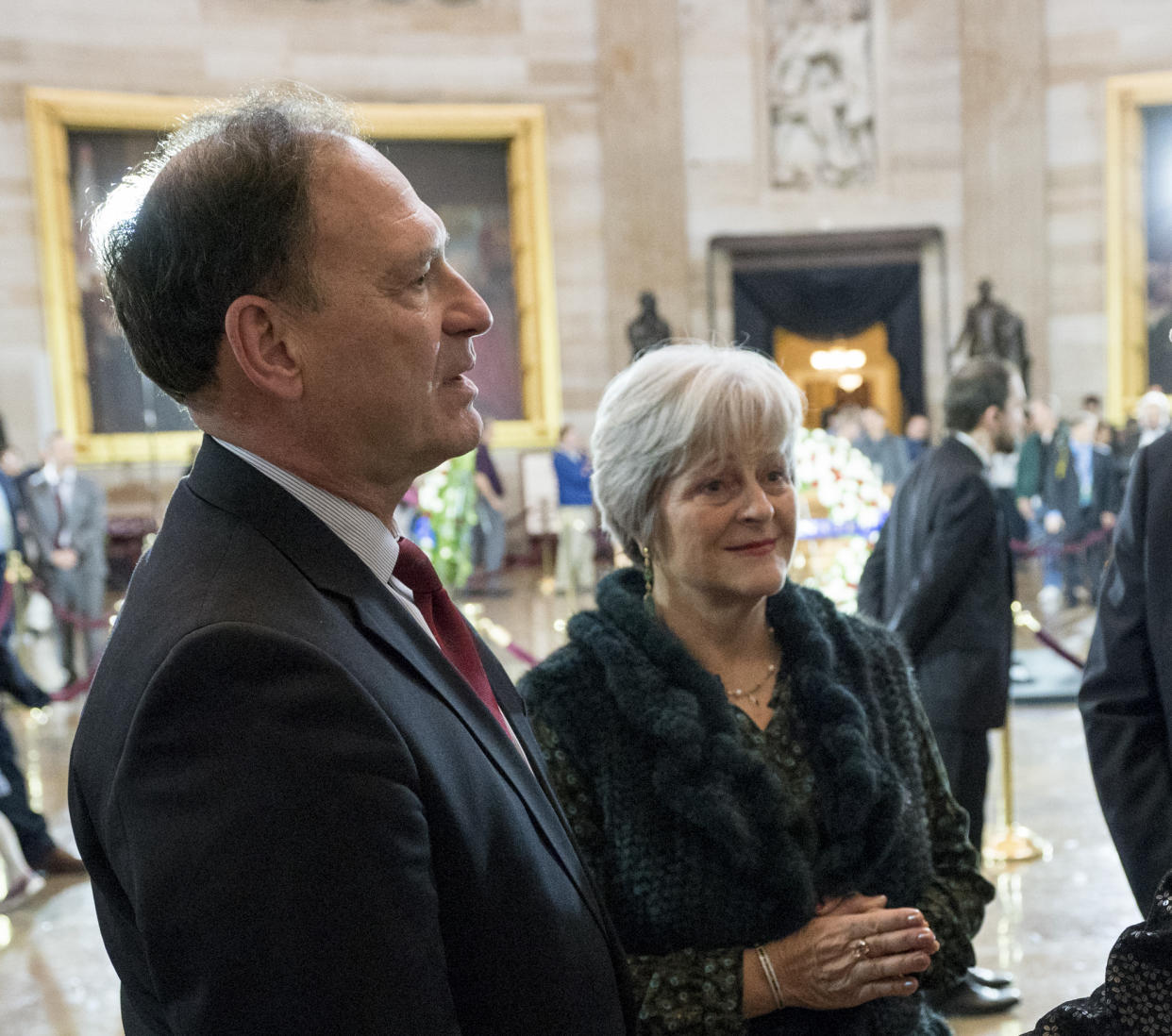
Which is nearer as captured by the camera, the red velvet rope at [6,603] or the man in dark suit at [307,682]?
the man in dark suit at [307,682]

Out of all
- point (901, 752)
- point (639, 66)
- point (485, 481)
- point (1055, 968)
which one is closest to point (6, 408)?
point (485, 481)

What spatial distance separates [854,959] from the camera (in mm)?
1787

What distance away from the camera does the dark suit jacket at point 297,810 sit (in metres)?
0.99

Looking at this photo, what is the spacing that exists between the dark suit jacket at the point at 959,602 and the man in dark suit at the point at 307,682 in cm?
326

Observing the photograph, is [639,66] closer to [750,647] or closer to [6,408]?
[6,408]

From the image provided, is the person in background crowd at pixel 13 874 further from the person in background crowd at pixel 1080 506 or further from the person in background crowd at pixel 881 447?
the person in background crowd at pixel 881 447

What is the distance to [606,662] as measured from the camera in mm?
1956

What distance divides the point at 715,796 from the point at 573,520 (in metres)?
10.9

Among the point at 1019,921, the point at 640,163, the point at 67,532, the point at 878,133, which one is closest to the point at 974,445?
the point at 1019,921

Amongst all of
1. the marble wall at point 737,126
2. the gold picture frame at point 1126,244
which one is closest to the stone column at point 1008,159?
the marble wall at point 737,126

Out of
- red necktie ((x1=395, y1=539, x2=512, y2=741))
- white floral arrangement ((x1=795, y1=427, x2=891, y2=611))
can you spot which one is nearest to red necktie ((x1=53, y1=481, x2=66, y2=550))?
white floral arrangement ((x1=795, y1=427, x2=891, y2=611))

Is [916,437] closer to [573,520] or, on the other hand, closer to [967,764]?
[573,520]

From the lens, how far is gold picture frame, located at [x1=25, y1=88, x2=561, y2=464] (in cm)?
1494

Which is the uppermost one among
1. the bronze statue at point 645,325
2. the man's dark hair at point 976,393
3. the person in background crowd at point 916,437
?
the bronze statue at point 645,325
